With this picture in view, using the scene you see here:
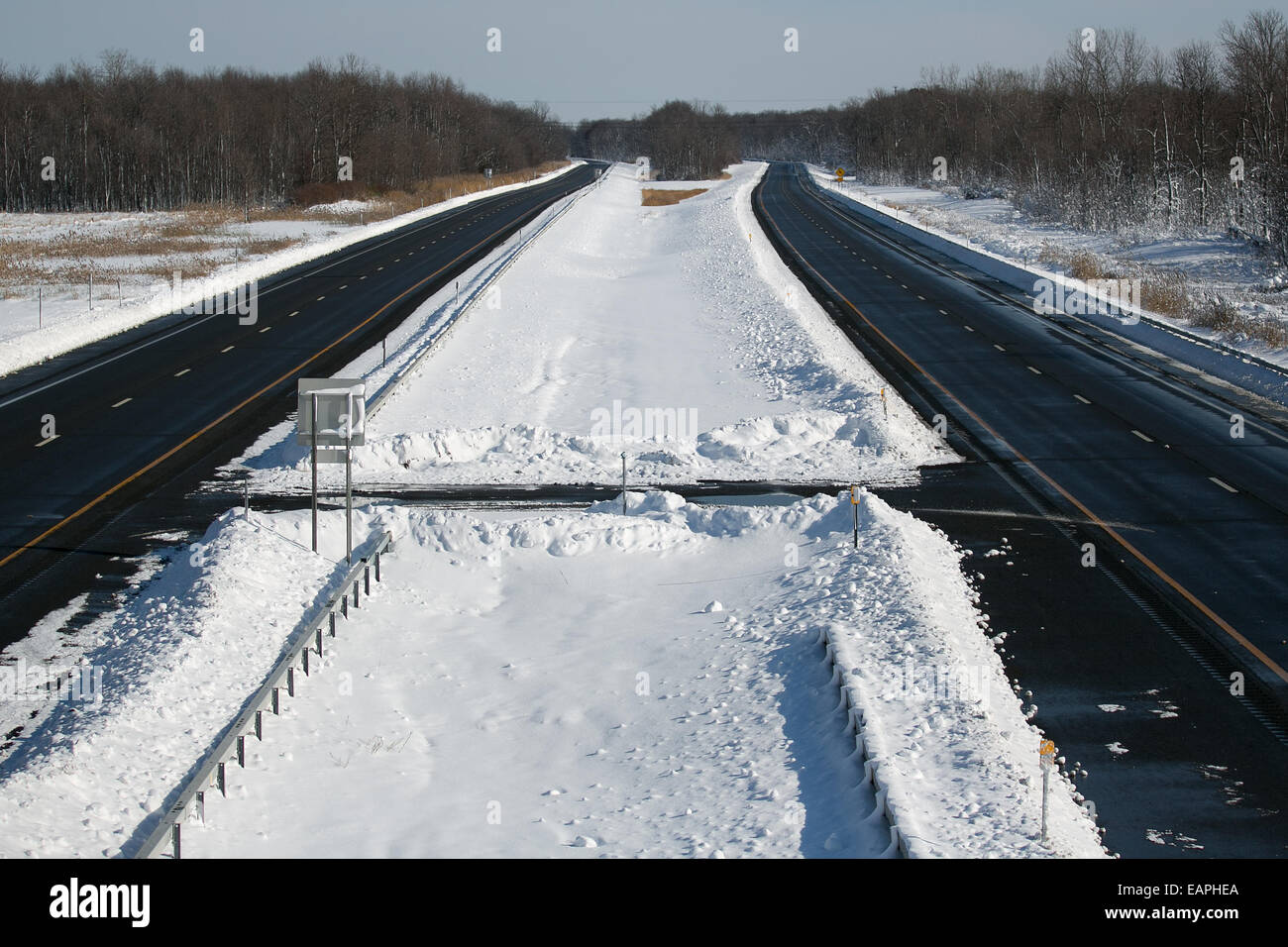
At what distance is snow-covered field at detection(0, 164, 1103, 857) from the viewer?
10812 millimetres

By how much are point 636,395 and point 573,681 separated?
673 inches

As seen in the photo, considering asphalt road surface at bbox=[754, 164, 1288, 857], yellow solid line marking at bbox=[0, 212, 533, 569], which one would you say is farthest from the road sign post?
asphalt road surface at bbox=[754, 164, 1288, 857]

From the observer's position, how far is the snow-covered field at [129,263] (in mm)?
39125

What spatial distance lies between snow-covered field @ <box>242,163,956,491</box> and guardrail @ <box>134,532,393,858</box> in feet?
19.1

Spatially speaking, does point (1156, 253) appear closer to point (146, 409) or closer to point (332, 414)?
point (146, 409)

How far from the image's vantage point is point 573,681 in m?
14.8

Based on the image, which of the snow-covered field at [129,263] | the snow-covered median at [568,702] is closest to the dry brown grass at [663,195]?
the snow-covered field at [129,263]

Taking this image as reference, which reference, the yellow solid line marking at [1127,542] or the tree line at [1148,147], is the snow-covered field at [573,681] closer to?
the yellow solid line marking at [1127,542]

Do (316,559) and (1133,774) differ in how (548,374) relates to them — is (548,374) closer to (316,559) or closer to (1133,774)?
(316,559)

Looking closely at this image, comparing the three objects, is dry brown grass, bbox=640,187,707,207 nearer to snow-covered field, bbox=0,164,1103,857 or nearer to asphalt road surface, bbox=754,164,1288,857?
asphalt road surface, bbox=754,164,1288,857

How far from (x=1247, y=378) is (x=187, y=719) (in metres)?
27.1

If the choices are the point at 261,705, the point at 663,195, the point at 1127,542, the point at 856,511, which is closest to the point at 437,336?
the point at 856,511

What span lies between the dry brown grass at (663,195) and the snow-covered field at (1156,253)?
2428 cm
